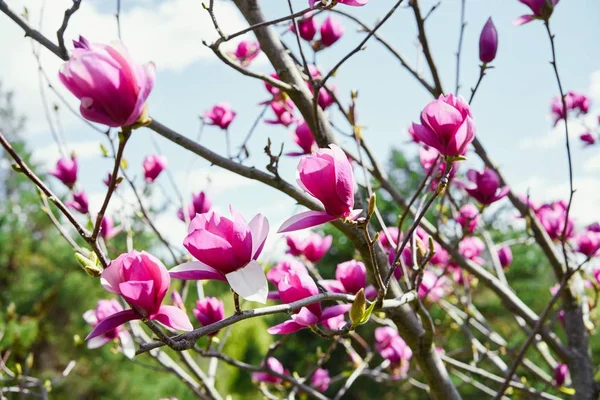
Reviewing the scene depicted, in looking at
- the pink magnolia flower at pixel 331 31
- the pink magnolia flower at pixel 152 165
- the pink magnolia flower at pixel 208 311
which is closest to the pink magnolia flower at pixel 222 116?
the pink magnolia flower at pixel 152 165

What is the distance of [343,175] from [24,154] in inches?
272

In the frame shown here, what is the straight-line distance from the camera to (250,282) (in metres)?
0.54

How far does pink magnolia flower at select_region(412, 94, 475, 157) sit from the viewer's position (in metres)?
0.60

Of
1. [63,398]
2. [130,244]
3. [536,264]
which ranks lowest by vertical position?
[63,398]

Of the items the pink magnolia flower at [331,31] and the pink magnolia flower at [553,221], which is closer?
the pink magnolia flower at [331,31]

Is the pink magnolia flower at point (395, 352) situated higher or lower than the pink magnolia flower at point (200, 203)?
lower

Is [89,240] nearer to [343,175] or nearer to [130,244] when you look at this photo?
[343,175]

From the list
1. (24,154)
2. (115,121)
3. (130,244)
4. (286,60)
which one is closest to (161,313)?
(115,121)

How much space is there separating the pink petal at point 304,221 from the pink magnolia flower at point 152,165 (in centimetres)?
95

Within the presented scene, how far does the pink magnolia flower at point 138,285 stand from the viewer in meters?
0.50

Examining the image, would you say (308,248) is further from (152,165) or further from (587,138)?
(587,138)

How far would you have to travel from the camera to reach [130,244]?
1346 mm

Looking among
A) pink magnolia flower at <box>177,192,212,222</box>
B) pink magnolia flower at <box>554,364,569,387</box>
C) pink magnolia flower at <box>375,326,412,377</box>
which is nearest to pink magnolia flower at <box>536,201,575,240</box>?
pink magnolia flower at <box>554,364,569,387</box>

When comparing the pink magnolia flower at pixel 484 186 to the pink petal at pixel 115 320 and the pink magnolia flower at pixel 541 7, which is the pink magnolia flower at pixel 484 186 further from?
the pink petal at pixel 115 320
